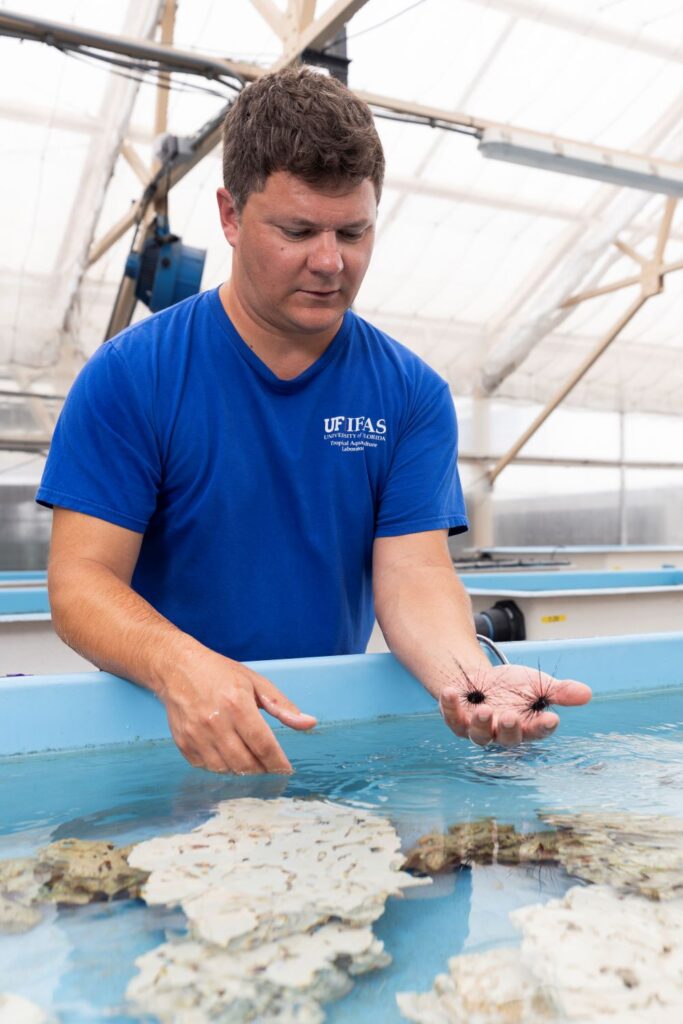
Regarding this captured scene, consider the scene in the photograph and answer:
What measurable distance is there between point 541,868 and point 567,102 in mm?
5881

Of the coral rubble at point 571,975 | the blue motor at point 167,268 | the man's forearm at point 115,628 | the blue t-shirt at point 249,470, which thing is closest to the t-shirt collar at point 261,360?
the blue t-shirt at point 249,470

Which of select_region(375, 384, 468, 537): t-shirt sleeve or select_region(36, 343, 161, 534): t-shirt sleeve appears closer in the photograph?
select_region(36, 343, 161, 534): t-shirt sleeve

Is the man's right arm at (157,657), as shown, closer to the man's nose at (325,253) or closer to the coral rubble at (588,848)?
the coral rubble at (588,848)

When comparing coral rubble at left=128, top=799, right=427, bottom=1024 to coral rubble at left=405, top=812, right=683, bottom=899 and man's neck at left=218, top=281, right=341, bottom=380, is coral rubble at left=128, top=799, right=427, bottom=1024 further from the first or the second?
man's neck at left=218, top=281, right=341, bottom=380

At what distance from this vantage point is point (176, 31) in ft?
16.0

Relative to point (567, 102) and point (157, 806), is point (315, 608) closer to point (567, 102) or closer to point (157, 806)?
point (157, 806)

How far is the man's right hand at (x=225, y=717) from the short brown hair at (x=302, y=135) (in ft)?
1.83

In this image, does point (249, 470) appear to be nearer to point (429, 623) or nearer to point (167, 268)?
point (429, 623)

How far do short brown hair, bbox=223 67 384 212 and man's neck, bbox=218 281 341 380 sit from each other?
0.16 meters

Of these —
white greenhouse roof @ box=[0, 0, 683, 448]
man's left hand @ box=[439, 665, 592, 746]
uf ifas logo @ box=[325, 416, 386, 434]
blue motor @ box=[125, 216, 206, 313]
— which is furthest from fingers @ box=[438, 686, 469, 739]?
white greenhouse roof @ box=[0, 0, 683, 448]

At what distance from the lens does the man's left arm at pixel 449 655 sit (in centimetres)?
96

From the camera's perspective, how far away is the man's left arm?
96cm

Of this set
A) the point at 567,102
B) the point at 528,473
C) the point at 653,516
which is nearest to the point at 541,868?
the point at 567,102

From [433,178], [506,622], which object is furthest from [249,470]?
[433,178]
